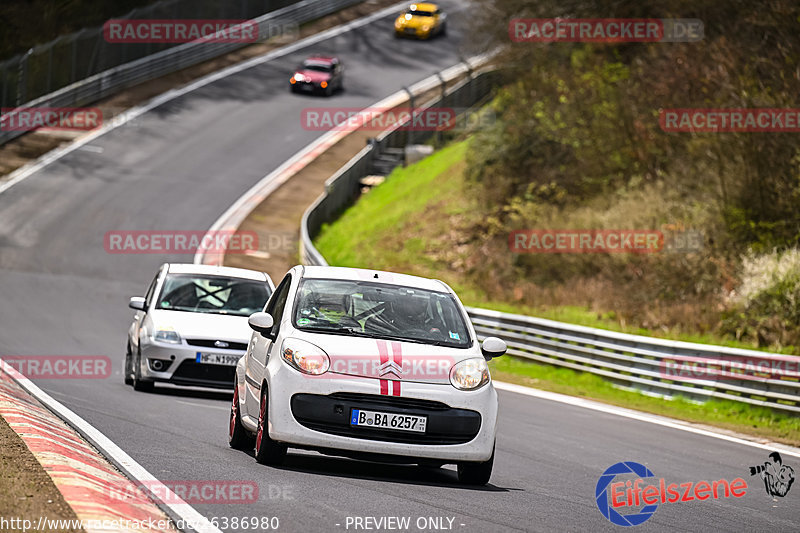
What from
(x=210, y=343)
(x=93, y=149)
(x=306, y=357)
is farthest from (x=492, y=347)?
(x=93, y=149)

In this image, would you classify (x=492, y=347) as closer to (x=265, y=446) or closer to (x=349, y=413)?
(x=349, y=413)

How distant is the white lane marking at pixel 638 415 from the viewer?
1477 cm

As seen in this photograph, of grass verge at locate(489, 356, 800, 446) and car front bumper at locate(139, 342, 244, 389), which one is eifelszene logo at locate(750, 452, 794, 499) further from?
car front bumper at locate(139, 342, 244, 389)

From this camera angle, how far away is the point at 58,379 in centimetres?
1589

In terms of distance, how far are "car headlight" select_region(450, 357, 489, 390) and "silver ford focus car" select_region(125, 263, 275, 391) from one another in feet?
20.0

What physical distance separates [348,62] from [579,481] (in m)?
50.0

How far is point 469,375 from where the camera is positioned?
30.2ft

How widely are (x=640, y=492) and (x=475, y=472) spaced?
1.43 meters

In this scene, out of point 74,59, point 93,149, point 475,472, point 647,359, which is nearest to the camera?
point 475,472

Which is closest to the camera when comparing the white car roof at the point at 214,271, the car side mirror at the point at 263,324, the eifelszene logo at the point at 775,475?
the car side mirror at the point at 263,324

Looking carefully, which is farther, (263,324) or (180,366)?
(180,366)

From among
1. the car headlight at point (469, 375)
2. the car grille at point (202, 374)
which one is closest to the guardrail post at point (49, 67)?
the car grille at point (202, 374)

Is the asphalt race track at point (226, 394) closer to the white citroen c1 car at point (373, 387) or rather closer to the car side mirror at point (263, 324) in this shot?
the white citroen c1 car at point (373, 387)

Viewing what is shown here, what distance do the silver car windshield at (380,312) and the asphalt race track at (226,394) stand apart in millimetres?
1101
